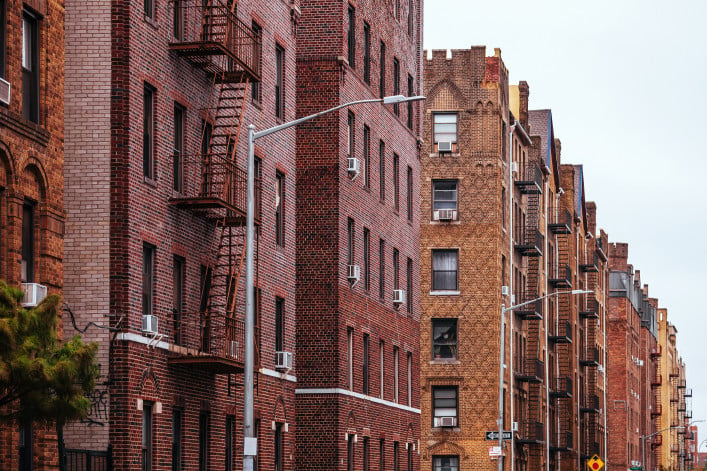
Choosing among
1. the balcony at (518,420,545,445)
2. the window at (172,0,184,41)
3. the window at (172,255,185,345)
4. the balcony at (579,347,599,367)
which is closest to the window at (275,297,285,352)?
the window at (172,255,185,345)

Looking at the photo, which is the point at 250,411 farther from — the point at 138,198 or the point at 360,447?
the point at 360,447

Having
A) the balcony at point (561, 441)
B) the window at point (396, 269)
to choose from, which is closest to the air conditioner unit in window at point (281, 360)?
the window at point (396, 269)

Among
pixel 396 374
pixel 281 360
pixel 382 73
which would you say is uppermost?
pixel 382 73

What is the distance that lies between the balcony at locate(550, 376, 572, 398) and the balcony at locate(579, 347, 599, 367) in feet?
32.9

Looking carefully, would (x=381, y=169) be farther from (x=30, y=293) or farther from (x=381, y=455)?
(x=30, y=293)

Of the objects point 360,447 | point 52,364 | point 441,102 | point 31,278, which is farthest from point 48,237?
point 441,102

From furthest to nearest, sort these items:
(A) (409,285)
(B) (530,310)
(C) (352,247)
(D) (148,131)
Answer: (B) (530,310)
(A) (409,285)
(C) (352,247)
(D) (148,131)

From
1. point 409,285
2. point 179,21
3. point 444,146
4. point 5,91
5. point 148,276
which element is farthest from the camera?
point 444,146

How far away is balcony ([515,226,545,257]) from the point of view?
7775 cm

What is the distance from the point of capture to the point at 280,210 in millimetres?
40812

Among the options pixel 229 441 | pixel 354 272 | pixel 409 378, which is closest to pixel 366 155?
pixel 354 272

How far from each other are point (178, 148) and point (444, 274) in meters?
40.1

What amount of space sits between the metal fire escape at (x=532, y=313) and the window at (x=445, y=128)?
6558mm

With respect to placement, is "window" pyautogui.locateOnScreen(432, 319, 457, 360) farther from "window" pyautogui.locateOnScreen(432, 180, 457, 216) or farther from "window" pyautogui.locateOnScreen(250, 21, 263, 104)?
"window" pyautogui.locateOnScreen(250, 21, 263, 104)
